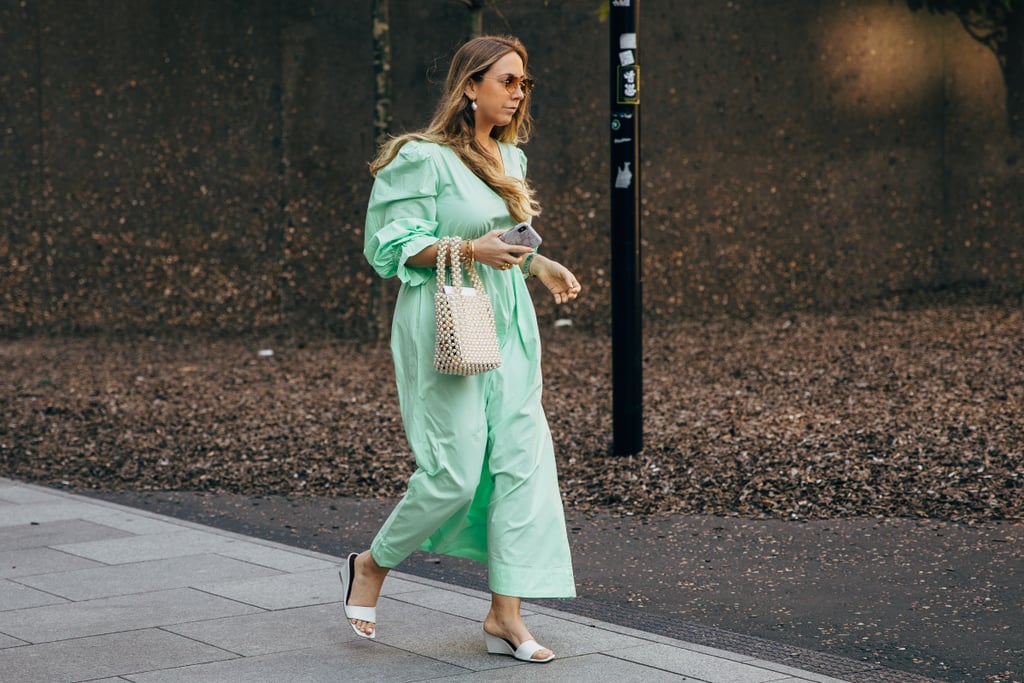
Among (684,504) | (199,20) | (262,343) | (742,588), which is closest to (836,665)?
(742,588)

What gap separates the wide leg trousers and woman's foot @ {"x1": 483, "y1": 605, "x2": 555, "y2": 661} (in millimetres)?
87

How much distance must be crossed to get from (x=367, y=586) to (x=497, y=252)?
1.16m

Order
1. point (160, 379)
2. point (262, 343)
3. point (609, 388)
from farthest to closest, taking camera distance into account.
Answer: point (262, 343) → point (160, 379) → point (609, 388)

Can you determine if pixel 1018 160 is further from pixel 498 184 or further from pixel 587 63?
pixel 498 184

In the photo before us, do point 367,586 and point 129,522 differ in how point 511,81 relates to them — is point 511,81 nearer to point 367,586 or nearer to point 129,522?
point 367,586

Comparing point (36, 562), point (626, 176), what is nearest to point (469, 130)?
point (36, 562)

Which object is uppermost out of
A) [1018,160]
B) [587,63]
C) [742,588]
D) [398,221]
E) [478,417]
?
[587,63]

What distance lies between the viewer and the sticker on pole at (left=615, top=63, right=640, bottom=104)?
6.90 metres

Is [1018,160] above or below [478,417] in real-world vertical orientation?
above

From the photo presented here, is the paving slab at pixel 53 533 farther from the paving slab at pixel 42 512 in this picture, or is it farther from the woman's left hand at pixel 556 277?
the woman's left hand at pixel 556 277

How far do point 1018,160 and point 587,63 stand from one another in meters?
4.41

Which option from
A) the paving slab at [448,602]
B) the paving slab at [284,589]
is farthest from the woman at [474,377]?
the paving slab at [284,589]

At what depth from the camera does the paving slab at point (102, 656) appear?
12.9 ft

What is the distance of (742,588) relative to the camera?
510 centimetres
